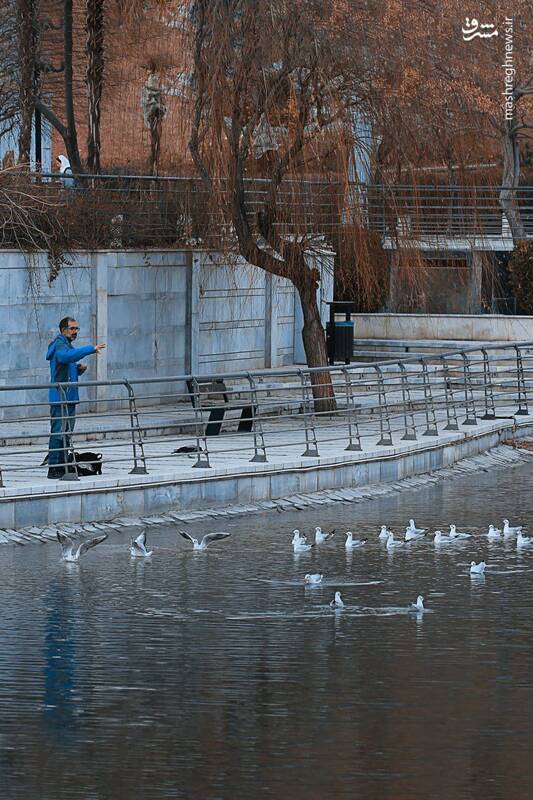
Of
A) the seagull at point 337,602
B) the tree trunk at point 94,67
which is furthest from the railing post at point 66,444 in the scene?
the tree trunk at point 94,67

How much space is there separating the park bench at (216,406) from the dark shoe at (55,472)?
157 centimetres

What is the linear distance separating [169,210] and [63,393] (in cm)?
1186

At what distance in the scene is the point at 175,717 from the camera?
32.0ft

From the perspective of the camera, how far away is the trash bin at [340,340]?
32906 mm

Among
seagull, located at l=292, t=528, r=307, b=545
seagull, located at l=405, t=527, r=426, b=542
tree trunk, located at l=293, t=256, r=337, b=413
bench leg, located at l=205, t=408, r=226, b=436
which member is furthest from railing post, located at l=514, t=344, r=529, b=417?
seagull, located at l=292, t=528, r=307, b=545

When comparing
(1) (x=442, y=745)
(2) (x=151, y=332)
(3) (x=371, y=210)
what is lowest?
(1) (x=442, y=745)

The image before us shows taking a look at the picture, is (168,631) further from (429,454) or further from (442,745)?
(429,454)

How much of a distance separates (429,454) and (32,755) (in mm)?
13386

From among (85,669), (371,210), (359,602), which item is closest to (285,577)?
(359,602)

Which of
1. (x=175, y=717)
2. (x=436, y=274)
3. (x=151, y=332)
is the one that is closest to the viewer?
(x=175, y=717)

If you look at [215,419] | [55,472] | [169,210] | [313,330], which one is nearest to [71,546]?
[55,472]

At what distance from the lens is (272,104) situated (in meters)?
24.8

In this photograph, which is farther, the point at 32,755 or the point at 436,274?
the point at 436,274

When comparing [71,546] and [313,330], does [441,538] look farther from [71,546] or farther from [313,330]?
[313,330]
